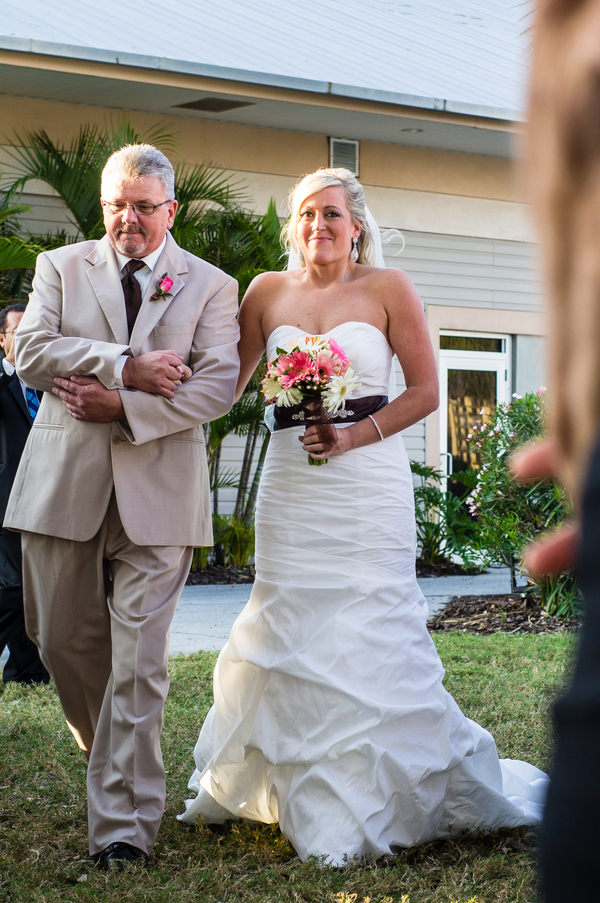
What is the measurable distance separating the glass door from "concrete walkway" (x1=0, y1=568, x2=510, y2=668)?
75.1 inches

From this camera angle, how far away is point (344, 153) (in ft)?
40.1

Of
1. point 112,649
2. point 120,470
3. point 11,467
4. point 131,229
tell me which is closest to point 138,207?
point 131,229

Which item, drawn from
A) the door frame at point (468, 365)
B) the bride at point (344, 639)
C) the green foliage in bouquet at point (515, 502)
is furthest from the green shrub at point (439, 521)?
the bride at point (344, 639)

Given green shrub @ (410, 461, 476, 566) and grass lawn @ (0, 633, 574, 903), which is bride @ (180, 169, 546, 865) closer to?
grass lawn @ (0, 633, 574, 903)

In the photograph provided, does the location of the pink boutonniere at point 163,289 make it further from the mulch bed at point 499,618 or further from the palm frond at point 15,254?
the palm frond at point 15,254

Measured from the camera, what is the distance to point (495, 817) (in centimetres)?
389

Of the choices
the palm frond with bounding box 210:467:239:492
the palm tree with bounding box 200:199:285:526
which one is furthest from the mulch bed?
the palm frond with bounding box 210:467:239:492

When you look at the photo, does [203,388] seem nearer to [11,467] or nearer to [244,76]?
[11,467]

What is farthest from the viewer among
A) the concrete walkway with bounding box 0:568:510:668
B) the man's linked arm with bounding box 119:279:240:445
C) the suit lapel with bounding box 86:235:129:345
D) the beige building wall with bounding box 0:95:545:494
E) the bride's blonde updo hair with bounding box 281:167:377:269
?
the beige building wall with bounding box 0:95:545:494

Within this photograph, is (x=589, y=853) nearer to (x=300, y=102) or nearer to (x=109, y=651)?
(x=109, y=651)

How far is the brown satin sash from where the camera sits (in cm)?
412

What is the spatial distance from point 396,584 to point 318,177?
1.76 meters

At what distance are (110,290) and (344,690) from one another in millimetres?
1825

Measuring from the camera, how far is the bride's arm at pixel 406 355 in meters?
4.10
